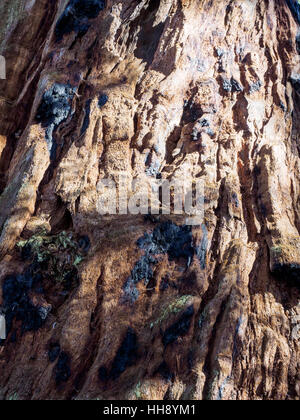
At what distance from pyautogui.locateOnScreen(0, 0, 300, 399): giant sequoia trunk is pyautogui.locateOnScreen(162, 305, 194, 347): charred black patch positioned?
17 millimetres

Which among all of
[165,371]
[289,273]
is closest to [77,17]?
[289,273]

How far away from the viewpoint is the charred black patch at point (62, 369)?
521 centimetres

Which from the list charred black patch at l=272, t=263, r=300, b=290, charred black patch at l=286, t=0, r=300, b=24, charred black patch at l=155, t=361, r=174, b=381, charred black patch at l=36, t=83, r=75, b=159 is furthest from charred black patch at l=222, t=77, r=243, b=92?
charred black patch at l=155, t=361, r=174, b=381

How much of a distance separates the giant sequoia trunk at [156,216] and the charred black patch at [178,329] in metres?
0.02

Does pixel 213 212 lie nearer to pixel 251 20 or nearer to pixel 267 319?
pixel 267 319

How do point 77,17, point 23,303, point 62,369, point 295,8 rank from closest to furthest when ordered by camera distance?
1. point 62,369
2. point 23,303
3. point 77,17
4. point 295,8

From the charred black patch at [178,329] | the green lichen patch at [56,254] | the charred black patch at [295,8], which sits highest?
the charred black patch at [295,8]

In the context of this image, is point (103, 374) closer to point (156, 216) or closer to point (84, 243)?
point (84, 243)

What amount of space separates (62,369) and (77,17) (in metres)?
6.44

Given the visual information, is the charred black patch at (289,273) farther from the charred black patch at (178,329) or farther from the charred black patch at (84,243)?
the charred black patch at (84,243)

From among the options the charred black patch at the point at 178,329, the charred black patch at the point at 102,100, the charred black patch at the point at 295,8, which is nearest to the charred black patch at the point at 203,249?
the charred black patch at the point at 178,329

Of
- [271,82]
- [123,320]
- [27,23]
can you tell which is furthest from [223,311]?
[27,23]

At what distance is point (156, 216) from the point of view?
607 cm

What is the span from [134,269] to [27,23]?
22.3ft
